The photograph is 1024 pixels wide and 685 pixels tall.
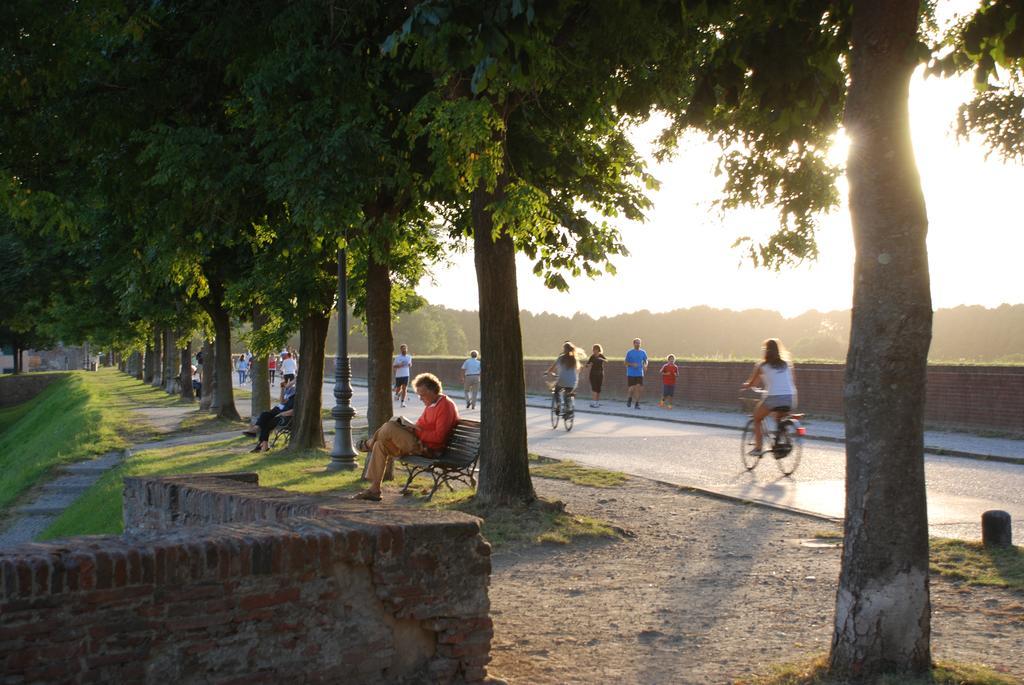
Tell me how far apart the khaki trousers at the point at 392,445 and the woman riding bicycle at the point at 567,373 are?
12.4 meters

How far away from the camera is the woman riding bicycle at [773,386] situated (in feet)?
48.9

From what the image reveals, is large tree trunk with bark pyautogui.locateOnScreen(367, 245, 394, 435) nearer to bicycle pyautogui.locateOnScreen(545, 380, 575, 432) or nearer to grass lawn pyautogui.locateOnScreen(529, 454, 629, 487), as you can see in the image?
grass lawn pyautogui.locateOnScreen(529, 454, 629, 487)

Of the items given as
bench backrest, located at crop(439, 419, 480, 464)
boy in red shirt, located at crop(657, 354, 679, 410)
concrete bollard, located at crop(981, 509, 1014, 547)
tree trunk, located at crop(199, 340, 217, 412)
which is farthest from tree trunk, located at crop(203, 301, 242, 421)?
concrete bollard, located at crop(981, 509, 1014, 547)

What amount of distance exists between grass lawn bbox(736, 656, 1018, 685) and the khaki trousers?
6.73m

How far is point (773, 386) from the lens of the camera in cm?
1491

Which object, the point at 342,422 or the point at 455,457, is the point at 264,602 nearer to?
the point at 455,457

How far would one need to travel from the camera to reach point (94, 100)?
12312 millimetres

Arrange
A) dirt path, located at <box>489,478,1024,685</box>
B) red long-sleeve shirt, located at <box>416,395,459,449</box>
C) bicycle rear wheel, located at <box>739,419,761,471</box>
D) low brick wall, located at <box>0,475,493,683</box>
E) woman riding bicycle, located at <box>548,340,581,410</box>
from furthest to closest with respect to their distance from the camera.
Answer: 1. woman riding bicycle, located at <box>548,340,581,410</box>
2. bicycle rear wheel, located at <box>739,419,761,471</box>
3. red long-sleeve shirt, located at <box>416,395,459,449</box>
4. dirt path, located at <box>489,478,1024,685</box>
5. low brick wall, located at <box>0,475,493,683</box>

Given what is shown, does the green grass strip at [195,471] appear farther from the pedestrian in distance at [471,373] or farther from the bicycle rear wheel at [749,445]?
the pedestrian in distance at [471,373]

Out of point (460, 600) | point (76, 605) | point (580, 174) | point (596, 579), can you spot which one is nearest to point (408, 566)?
point (460, 600)

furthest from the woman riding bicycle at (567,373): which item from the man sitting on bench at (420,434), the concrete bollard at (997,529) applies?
the concrete bollard at (997,529)

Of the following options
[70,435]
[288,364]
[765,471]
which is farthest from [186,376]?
A: [765,471]

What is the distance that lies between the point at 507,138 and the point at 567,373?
13.3m

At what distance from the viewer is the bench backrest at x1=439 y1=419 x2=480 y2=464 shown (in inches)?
465
